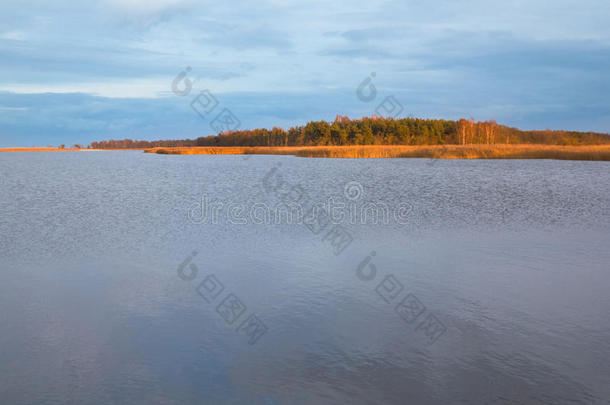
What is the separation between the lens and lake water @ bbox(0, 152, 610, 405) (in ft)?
15.4

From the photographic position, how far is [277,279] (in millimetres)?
8148

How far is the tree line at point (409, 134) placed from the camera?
80.8m

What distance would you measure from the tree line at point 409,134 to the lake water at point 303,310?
223 feet

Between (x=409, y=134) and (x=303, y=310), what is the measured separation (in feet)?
251

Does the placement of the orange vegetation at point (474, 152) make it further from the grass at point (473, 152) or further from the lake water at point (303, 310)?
the lake water at point (303, 310)

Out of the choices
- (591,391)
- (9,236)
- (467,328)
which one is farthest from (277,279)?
(9,236)

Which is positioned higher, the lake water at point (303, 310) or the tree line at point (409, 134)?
the tree line at point (409, 134)

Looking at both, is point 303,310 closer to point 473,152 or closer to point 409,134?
point 473,152

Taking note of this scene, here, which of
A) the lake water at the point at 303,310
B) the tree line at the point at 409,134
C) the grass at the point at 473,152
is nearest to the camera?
the lake water at the point at 303,310

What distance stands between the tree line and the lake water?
68.0 metres

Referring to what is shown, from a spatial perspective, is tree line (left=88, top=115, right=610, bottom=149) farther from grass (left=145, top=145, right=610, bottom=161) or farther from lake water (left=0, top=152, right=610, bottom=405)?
lake water (left=0, top=152, right=610, bottom=405)

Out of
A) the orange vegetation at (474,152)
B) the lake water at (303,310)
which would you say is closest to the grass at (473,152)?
the orange vegetation at (474,152)

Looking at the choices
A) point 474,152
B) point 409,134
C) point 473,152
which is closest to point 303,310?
point 473,152

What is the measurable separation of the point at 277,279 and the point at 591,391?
4796 mm
